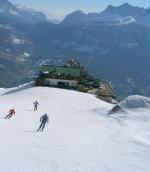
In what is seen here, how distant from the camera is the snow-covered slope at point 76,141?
27.3 m

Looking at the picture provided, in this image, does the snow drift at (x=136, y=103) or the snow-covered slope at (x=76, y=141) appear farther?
the snow drift at (x=136, y=103)

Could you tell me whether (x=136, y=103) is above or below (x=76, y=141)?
above

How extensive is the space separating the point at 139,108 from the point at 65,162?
92.1 ft

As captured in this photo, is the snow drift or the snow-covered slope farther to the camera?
the snow drift

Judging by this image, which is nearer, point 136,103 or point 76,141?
point 76,141

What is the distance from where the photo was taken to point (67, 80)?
10450cm

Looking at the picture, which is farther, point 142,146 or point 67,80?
point 67,80

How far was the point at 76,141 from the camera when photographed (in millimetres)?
36344

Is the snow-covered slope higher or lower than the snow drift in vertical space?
lower

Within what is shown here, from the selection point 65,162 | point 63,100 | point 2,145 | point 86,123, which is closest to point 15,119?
point 86,123

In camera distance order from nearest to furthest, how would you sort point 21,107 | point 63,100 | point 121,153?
point 121,153
point 21,107
point 63,100

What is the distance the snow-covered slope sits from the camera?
27.3m

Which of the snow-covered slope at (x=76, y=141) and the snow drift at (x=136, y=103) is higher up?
the snow drift at (x=136, y=103)

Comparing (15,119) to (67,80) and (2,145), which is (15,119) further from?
(67,80)
